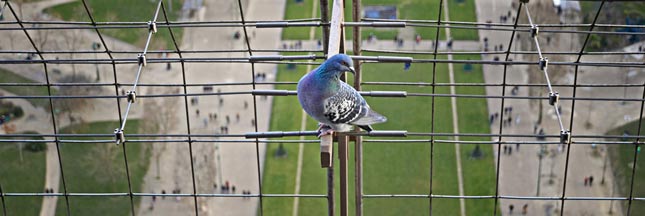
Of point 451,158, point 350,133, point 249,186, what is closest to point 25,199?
point 249,186

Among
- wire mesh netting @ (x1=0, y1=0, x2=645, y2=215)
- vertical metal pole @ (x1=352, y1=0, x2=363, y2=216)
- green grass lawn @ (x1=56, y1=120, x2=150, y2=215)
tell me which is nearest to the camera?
vertical metal pole @ (x1=352, y1=0, x2=363, y2=216)

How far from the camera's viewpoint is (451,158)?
4225 centimetres

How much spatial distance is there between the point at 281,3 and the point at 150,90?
473 inches

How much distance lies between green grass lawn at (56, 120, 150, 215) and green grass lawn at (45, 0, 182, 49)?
876 centimetres

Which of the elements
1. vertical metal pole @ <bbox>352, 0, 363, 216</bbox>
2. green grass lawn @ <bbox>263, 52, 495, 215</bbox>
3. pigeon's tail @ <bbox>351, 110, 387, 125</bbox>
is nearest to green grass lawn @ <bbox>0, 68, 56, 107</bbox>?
green grass lawn @ <bbox>263, 52, 495, 215</bbox>

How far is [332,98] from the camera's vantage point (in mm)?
13539

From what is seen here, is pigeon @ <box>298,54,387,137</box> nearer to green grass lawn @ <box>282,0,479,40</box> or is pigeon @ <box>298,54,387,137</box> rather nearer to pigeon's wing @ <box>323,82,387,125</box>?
pigeon's wing @ <box>323,82,387,125</box>

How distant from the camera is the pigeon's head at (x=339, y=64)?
43.0ft

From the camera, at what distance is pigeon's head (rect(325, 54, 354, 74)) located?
1312 cm

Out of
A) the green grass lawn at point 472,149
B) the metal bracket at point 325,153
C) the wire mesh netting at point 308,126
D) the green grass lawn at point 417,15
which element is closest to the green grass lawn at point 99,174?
the wire mesh netting at point 308,126

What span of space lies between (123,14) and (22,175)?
13.7 meters

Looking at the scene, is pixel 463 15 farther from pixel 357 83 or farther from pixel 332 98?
pixel 332 98

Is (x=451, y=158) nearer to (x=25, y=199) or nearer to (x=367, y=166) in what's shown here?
(x=367, y=166)

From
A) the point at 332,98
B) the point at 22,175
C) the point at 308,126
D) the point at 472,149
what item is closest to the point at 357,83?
the point at 332,98
